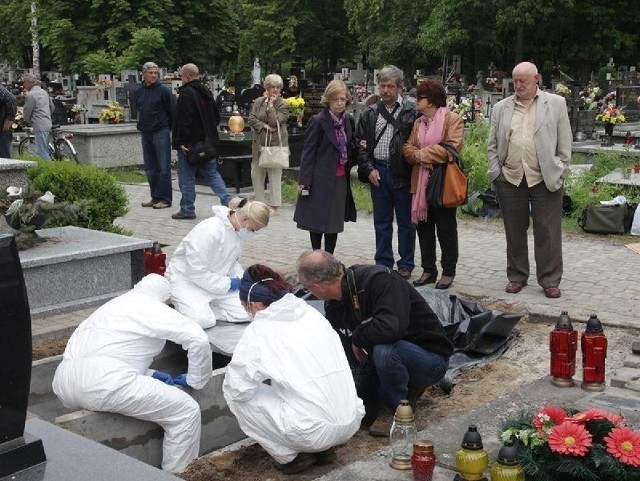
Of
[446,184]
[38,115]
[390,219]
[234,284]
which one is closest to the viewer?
[234,284]

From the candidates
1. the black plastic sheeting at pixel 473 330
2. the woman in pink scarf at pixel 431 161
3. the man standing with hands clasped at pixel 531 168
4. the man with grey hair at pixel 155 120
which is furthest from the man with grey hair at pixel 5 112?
the man standing with hands clasped at pixel 531 168

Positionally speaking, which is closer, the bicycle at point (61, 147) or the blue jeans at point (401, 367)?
the blue jeans at point (401, 367)

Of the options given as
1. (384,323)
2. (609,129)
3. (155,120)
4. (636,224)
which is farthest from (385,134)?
(609,129)

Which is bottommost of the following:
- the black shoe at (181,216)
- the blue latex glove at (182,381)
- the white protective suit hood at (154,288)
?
the black shoe at (181,216)

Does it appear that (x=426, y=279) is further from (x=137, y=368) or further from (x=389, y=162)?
(x=137, y=368)

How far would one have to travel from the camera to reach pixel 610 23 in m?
39.6

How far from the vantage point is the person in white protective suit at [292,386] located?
188 inches

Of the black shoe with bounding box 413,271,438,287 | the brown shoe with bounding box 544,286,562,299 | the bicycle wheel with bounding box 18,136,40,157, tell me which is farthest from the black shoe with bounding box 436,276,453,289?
the bicycle wheel with bounding box 18,136,40,157

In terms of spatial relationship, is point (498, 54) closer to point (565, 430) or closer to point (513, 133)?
point (513, 133)

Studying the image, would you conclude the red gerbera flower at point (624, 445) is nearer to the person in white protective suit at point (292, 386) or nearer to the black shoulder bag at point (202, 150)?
the person in white protective suit at point (292, 386)

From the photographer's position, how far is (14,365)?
340 centimetres

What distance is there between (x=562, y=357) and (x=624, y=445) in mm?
1644

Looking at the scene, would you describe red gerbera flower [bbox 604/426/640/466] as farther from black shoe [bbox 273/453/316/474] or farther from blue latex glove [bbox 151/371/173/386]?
blue latex glove [bbox 151/371/173/386]

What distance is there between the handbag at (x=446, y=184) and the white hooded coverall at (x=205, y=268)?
1.86 m
